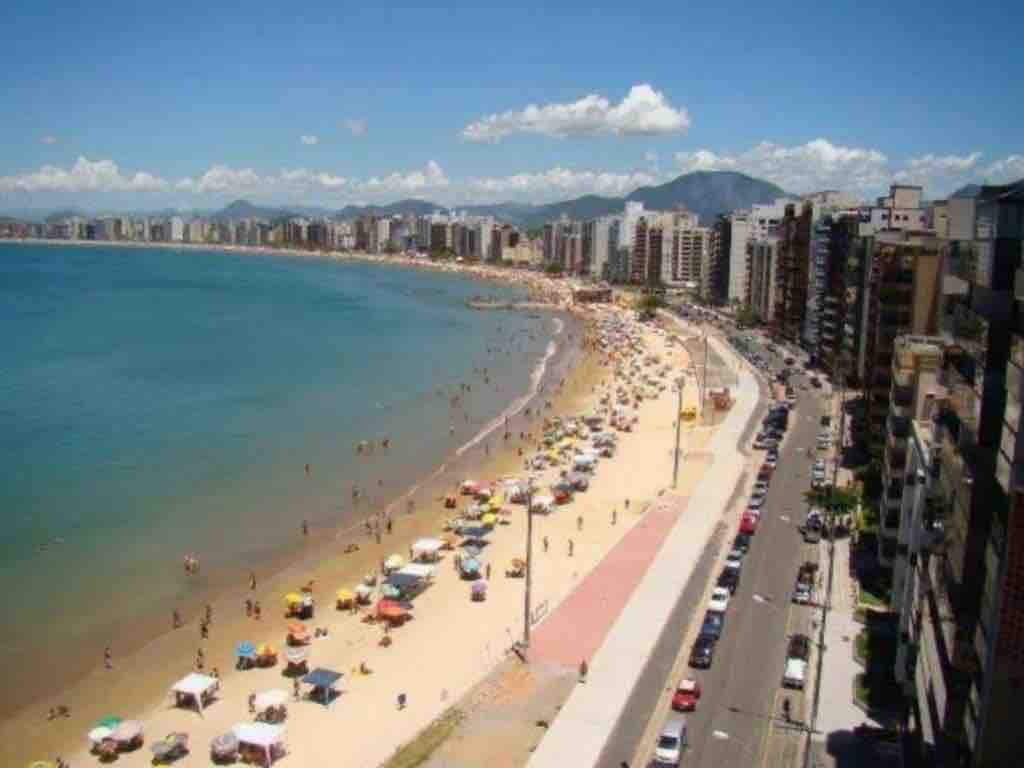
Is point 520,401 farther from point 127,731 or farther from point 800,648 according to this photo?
point 127,731

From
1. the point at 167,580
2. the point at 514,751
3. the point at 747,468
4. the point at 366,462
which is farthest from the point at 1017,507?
the point at 366,462

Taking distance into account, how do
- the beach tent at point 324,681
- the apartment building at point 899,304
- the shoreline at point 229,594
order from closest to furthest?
the beach tent at point 324,681, the shoreline at point 229,594, the apartment building at point 899,304

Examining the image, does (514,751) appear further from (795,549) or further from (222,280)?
(222,280)

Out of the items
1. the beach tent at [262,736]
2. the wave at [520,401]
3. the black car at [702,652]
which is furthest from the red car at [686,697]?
the wave at [520,401]

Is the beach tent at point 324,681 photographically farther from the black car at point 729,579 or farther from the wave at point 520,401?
the wave at point 520,401

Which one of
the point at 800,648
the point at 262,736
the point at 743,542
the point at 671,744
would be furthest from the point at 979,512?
the point at 743,542

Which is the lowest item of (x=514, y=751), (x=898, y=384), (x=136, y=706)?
(x=136, y=706)

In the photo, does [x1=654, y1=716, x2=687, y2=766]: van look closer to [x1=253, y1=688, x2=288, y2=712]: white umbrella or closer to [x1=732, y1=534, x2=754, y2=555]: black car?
[x1=253, y1=688, x2=288, y2=712]: white umbrella
